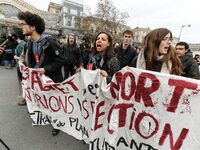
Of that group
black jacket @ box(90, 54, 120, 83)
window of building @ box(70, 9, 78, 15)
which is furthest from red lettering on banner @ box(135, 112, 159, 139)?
window of building @ box(70, 9, 78, 15)

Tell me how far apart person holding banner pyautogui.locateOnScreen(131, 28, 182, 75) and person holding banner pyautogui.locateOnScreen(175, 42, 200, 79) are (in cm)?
99

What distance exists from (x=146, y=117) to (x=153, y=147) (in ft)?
1.01

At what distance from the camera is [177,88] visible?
168cm

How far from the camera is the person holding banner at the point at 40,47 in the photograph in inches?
112

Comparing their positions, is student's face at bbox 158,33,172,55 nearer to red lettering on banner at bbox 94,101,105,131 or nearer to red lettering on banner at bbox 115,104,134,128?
red lettering on banner at bbox 115,104,134,128

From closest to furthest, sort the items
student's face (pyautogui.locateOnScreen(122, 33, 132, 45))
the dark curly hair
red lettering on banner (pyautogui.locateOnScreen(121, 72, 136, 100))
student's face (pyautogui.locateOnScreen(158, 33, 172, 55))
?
red lettering on banner (pyautogui.locateOnScreen(121, 72, 136, 100)), student's face (pyautogui.locateOnScreen(158, 33, 172, 55)), the dark curly hair, student's face (pyautogui.locateOnScreen(122, 33, 132, 45))

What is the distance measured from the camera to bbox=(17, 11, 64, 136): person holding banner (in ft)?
9.36

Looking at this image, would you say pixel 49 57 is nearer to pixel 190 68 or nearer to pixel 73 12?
pixel 190 68

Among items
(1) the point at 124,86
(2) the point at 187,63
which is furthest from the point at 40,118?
(2) the point at 187,63

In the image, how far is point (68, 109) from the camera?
2676 mm

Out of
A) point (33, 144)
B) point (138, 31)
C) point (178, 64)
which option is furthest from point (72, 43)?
point (138, 31)

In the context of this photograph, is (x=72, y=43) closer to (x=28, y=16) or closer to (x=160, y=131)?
(x=28, y=16)

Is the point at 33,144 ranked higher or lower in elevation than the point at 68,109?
lower

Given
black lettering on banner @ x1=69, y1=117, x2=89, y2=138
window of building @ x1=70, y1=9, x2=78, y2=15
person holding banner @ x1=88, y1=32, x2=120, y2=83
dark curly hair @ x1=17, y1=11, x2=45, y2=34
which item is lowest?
black lettering on banner @ x1=69, y1=117, x2=89, y2=138
